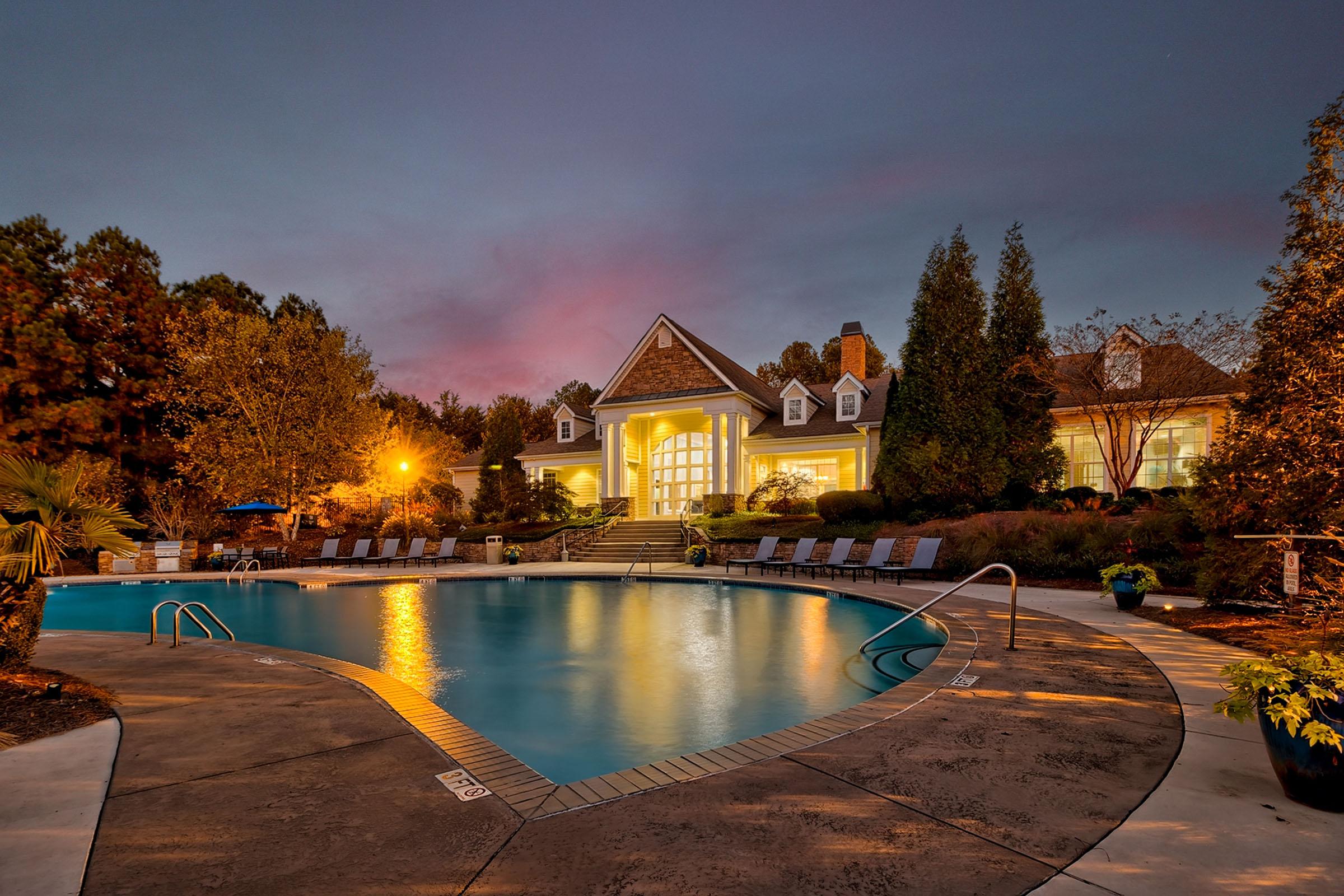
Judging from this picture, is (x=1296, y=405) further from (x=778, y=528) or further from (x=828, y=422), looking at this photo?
(x=828, y=422)

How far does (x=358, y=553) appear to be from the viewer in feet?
74.1

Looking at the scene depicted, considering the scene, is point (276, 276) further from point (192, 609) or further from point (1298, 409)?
point (1298, 409)

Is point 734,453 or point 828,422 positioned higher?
point 828,422

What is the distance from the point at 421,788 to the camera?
335 cm

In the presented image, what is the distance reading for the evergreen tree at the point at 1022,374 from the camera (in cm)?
1839

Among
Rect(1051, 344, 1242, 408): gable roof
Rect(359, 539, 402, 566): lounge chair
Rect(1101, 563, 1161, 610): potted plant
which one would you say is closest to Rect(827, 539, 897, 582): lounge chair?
Rect(1101, 563, 1161, 610): potted plant

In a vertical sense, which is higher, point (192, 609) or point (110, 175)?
point (110, 175)

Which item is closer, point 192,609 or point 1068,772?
point 1068,772

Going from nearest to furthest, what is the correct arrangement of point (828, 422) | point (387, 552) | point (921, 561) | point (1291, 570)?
point (1291, 570), point (921, 561), point (387, 552), point (828, 422)

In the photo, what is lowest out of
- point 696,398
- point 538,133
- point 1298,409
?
point 1298,409

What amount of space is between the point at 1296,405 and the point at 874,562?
9.15 metres

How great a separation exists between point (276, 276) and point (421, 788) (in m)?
35.2

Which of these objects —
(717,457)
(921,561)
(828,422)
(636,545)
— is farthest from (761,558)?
(828,422)

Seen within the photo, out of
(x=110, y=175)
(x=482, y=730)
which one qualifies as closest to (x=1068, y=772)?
(x=482, y=730)
